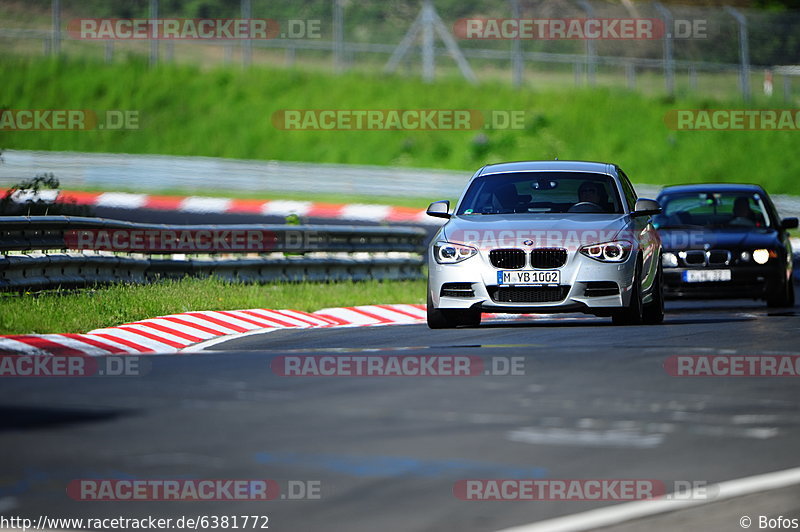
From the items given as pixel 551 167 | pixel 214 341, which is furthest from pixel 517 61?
pixel 214 341

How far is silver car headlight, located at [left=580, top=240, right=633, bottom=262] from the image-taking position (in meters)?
13.3

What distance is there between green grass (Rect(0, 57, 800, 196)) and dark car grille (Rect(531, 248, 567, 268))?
29.3m

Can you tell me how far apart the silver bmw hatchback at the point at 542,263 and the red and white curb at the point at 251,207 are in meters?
18.8

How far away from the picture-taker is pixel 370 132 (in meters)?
45.6

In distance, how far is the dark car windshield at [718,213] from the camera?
18.6 meters

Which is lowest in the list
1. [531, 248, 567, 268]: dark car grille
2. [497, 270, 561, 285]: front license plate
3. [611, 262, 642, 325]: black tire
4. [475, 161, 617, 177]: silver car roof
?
[611, 262, 642, 325]: black tire

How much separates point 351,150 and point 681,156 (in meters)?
9.53

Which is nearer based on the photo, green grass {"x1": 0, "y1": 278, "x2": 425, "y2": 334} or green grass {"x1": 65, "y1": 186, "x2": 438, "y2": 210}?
green grass {"x1": 0, "y1": 278, "x2": 425, "y2": 334}

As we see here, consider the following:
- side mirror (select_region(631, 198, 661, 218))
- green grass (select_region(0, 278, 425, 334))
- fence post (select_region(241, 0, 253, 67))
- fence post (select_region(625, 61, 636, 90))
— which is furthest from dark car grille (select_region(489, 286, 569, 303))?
fence post (select_region(625, 61, 636, 90))

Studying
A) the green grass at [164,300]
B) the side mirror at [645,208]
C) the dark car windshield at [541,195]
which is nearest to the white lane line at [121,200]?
the green grass at [164,300]

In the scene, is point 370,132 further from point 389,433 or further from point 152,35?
point 389,433

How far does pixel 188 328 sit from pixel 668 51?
95.4ft

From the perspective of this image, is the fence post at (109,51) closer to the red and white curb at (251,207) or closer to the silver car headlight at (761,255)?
the red and white curb at (251,207)

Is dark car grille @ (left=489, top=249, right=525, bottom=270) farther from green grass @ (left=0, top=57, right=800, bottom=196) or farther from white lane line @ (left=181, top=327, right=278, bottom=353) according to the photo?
green grass @ (left=0, top=57, right=800, bottom=196)
